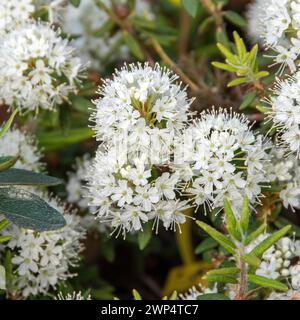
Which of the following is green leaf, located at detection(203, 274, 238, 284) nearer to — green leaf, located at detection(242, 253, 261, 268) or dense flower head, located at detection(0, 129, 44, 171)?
Answer: green leaf, located at detection(242, 253, 261, 268)

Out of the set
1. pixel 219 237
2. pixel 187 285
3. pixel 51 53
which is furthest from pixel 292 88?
pixel 187 285

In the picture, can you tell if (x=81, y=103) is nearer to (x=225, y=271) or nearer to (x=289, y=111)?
(x=289, y=111)

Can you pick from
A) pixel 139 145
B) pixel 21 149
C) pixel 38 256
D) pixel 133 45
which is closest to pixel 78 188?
pixel 21 149

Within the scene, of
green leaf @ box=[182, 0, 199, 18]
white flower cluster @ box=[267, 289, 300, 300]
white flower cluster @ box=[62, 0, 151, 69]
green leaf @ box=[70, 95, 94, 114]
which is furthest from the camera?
white flower cluster @ box=[62, 0, 151, 69]

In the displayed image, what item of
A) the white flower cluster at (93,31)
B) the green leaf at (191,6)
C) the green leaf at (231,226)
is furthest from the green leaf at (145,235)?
the white flower cluster at (93,31)

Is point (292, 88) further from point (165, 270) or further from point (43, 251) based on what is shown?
point (165, 270)

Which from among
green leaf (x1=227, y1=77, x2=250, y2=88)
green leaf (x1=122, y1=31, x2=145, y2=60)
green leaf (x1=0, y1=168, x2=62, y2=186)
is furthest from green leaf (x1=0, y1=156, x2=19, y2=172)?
green leaf (x1=122, y1=31, x2=145, y2=60)
